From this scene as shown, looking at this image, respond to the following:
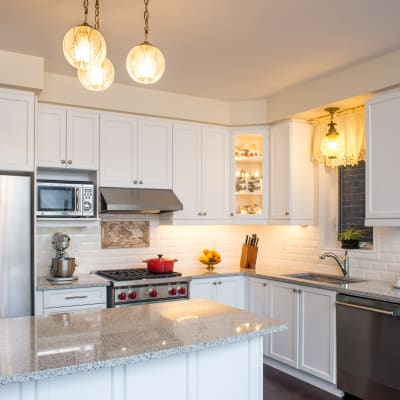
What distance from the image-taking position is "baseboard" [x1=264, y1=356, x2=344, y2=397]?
3525 millimetres

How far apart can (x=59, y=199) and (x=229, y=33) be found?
79.4 inches

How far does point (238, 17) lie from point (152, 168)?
6.33 ft

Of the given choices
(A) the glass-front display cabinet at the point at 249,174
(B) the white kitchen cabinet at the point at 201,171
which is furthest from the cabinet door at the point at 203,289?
(A) the glass-front display cabinet at the point at 249,174

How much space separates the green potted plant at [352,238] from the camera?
4.07 m

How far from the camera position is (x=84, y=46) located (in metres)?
1.85

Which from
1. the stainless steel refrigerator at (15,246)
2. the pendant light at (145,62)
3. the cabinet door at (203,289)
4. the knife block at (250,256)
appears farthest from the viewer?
the knife block at (250,256)

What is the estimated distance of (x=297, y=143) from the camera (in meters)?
4.42

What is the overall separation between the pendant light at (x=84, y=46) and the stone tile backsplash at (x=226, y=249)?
2598 millimetres

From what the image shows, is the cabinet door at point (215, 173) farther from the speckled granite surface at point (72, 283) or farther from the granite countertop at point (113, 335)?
the granite countertop at point (113, 335)

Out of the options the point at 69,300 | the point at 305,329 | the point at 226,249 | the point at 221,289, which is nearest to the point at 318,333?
the point at 305,329

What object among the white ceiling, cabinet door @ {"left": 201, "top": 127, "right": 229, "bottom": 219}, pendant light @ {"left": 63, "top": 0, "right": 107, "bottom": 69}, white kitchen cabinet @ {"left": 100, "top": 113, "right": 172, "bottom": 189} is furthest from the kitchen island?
cabinet door @ {"left": 201, "top": 127, "right": 229, "bottom": 219}

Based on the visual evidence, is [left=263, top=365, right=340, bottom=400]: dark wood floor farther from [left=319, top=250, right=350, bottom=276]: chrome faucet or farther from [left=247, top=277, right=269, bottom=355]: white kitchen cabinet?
[left=319, top=250, right=350, bottom=276]: chrome faucet

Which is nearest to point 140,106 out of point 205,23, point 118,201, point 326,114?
point 118,201

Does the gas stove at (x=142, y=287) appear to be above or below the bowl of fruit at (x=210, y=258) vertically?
below
